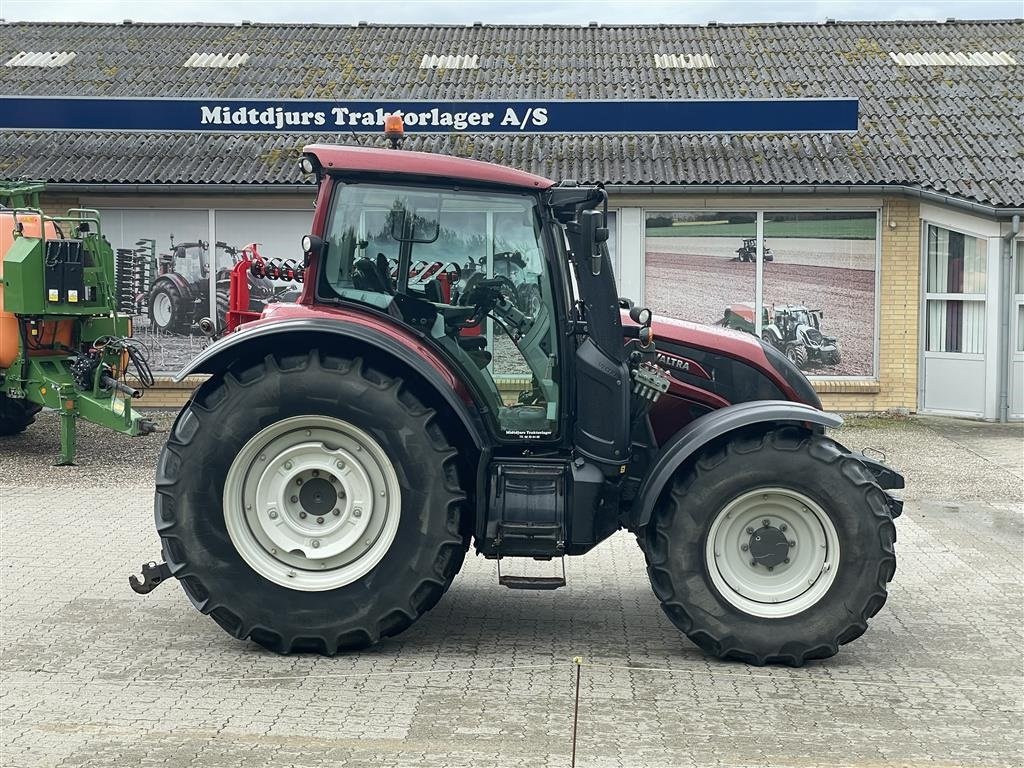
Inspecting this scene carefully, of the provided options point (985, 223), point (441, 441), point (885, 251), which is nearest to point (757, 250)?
point (885, 251)

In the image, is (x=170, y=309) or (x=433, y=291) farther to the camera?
(x=170, y=309)

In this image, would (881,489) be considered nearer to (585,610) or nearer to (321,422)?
(585,610)

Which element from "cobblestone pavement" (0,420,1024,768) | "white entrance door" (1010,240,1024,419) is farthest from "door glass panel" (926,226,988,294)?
"cobblestone pavement" (0,420,1024,768)

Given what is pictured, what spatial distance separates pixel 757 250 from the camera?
16.5 m

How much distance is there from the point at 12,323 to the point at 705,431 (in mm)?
8161

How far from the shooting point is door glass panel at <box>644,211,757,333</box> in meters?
16.6

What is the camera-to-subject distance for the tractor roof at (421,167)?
6.29 metres

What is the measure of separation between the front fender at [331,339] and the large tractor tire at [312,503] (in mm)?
105

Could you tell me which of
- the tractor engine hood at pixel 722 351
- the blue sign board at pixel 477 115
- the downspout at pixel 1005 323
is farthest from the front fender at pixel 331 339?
the downspout at pixel 1005 323

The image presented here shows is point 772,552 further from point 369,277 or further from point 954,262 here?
point 954,262

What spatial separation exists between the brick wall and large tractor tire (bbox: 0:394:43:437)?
929 cm

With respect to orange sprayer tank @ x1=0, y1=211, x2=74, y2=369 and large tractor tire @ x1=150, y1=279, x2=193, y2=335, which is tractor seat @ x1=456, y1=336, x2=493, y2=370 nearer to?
orange sprayer tank @ x1=0, y1=211, x2=74, y2=369

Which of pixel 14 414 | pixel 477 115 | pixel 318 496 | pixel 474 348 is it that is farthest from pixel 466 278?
pixel 477 115

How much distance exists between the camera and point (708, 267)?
16.6m
